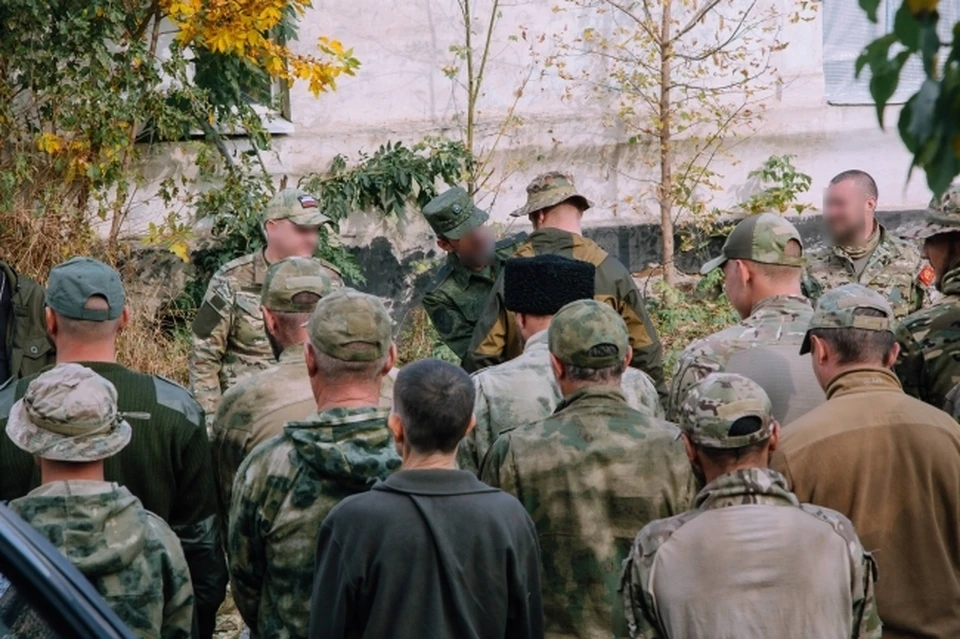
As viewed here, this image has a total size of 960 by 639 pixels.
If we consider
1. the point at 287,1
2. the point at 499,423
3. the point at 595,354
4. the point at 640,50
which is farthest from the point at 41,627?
the point at 640,50

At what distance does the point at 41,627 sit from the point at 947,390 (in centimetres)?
408

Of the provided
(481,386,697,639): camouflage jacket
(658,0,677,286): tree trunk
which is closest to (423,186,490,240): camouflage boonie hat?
(481,386,697,639): camouflage jacket

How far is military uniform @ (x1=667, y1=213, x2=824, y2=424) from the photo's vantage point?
5465 millimetres

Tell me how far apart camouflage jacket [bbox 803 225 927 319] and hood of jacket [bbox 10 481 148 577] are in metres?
5.24

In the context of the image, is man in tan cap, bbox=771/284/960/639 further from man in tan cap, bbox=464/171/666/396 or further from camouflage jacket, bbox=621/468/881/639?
man in tan cap, bbox=464/171/666/396

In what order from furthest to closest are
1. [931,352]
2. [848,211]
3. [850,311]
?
1. [848,211]
2. [931,352]
3. [850,311]

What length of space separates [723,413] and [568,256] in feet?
10.1

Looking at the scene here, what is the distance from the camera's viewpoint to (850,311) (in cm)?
475

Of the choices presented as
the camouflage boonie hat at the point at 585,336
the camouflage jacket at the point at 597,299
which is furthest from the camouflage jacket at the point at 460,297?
the camouflage boonie hat at the point at 585,336

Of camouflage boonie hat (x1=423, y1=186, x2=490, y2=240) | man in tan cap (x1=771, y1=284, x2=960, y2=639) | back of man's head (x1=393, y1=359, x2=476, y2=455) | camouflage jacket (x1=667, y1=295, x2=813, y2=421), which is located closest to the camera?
back of man's head (x1=393, y1=359, x2=476, y2=455)

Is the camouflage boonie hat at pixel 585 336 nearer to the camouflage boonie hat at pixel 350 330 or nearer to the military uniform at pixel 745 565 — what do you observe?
the camouflage boonie hat at pixel 350 330

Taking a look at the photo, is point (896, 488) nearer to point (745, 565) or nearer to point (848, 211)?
point (745, 565)

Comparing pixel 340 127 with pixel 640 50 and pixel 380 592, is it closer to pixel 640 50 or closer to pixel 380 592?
pixel 640 50

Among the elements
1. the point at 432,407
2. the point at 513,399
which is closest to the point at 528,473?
the point at 432,407
